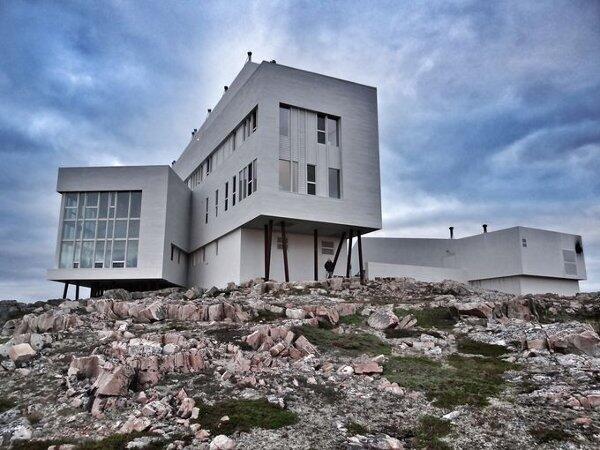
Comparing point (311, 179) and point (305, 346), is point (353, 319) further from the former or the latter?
point (311, 179)

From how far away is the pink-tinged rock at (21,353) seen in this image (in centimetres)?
1333

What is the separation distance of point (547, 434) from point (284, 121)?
22876 millimetres

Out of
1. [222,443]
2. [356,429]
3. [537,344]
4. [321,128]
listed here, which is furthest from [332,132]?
[222,443]

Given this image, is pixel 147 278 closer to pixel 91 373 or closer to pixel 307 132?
pixel 307 132

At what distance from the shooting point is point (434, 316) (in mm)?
18359

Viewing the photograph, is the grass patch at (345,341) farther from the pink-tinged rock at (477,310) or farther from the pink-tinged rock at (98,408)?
the pink-tinged rock at (98,408)

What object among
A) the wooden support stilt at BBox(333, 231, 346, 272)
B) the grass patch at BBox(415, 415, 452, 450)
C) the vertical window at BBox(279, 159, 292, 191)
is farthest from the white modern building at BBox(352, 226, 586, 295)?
the grass patch at BBox(415, 415, 452, 450)

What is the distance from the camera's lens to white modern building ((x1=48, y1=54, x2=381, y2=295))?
28797mm

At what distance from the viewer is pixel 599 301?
2331cm

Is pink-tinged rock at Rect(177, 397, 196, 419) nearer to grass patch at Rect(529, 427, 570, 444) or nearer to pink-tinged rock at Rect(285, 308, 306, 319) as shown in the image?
grass patch at Rect(529, 427, 570, 444)

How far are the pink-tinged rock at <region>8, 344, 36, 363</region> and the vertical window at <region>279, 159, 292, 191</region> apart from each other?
1677 cm

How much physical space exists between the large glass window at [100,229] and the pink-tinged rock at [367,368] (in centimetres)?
2420

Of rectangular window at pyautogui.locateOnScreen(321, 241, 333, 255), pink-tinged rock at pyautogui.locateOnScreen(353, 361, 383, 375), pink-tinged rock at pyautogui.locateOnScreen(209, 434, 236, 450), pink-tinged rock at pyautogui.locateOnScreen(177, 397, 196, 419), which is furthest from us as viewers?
rectangular window at pyautogui.locateOnScreen(321, 241, 333, 255)

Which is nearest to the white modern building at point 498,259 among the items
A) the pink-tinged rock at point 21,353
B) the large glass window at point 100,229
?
the large glass window at point 100,229
